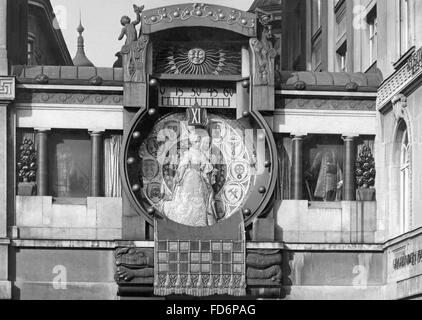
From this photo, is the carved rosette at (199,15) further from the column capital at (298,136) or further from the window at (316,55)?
the window at (316,55)

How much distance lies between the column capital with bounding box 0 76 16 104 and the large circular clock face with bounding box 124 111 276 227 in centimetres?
338

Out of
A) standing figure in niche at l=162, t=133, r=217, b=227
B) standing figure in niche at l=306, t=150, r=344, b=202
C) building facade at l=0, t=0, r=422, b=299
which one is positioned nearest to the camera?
building facade at l=0, t=0, r=422, b=299

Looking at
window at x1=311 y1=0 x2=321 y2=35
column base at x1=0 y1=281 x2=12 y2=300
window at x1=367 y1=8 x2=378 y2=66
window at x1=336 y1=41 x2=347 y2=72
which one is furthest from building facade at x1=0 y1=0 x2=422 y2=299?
window at x1=311 y1=0 x2=321 y2=35

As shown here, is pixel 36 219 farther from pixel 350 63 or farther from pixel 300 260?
pixel 350 63

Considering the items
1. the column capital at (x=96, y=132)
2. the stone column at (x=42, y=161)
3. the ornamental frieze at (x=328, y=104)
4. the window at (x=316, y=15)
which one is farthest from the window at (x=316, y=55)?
the stone column at (x=42, y=161)

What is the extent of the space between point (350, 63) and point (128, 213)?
11113 mm

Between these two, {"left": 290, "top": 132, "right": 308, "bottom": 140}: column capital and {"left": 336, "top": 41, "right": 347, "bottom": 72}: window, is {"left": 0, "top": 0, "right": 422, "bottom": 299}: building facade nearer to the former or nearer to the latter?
{"left": 290, "top": 132, "right": 308, "bottom": 140}: column capital

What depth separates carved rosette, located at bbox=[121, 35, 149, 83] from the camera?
141 feet

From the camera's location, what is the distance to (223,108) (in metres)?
43.7

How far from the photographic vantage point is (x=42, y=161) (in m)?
43.0

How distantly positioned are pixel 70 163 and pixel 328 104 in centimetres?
729

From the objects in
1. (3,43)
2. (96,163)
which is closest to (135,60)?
(96,163)

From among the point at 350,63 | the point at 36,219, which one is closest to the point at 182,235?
the point at 36,219
